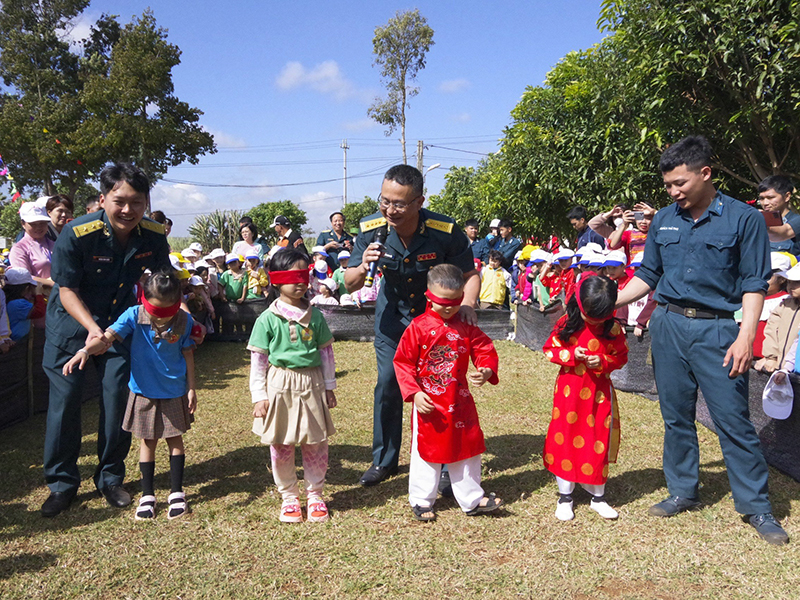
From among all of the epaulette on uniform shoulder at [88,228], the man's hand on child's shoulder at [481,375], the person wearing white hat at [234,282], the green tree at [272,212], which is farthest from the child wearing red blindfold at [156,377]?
the green tree at [272,212]

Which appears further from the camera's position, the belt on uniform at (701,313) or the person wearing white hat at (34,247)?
the person wearing white hat at (34,247)

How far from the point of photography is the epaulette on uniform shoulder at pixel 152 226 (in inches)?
163

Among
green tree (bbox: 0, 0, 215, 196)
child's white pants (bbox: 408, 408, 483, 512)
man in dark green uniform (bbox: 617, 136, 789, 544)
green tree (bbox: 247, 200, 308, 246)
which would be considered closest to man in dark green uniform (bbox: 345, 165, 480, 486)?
child's white pants (bbox: 408, 408, 483, 512)

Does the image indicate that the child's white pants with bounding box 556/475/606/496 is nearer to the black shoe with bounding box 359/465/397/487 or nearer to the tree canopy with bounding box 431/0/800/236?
the black shoe with bounding box 359/465/397/487

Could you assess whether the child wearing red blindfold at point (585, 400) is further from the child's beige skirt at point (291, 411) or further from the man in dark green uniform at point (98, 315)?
the man in dark green uniform at point (98, 315)

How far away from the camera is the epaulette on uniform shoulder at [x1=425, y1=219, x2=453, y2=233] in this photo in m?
4.20

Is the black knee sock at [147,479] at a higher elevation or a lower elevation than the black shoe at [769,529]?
higher

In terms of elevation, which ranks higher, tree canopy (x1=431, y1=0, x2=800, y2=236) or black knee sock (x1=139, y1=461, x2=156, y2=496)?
tree canopy (x1=431, y1=0, x2=800, y2=236)

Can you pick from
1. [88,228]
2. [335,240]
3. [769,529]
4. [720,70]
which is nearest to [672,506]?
[769,529]

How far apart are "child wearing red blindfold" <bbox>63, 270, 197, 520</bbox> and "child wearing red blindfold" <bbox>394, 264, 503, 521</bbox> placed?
1.47m

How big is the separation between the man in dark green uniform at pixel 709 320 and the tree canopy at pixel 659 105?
485 centimetres

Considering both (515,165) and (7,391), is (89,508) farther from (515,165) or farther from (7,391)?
(515,165)

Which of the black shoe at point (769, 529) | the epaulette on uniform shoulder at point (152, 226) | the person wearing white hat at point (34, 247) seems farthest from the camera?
the person wearing white hat at point (34, 247)

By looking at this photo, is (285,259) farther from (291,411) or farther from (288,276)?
(291,411)
